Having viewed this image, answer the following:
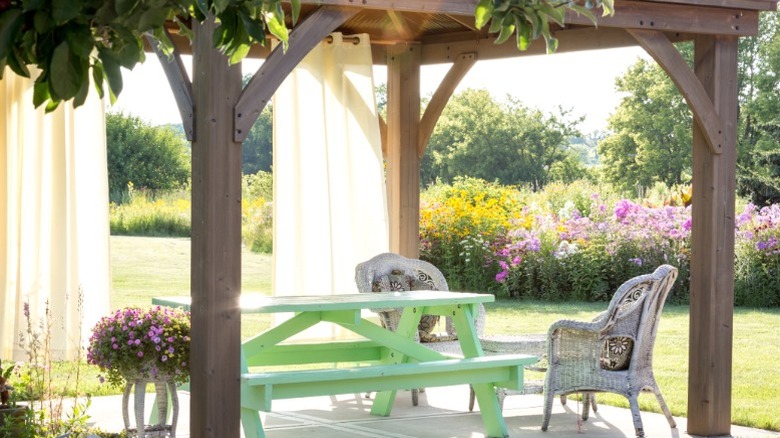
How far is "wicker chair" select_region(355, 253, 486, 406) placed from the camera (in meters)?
6.60

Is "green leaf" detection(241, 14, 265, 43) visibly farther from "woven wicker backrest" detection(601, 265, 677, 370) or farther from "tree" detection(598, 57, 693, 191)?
"tree" detection(598, 57, 693, 191)

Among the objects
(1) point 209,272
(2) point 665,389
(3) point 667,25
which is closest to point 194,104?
(1) point 209,272

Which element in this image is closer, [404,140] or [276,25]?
[276,25]

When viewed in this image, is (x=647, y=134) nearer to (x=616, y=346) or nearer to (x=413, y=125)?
(x=413, y=125)

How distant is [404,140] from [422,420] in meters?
2.05

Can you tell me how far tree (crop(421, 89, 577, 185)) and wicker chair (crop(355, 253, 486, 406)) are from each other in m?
22.2

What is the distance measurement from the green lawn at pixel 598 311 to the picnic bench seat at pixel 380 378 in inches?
54.0

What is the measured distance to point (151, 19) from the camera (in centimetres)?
139

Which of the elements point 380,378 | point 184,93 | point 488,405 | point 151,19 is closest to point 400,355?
point 488,405

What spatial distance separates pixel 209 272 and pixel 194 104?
0.65 metres

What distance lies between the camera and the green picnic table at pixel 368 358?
5004 mm

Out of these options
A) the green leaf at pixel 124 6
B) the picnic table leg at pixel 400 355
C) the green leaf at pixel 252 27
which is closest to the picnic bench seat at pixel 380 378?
the picnic table leg at pixel 400 355

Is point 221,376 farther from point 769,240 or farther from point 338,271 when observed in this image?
point 769,240

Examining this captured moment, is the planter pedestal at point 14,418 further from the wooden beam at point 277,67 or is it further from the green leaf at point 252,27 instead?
the green leaf at point 252,27
